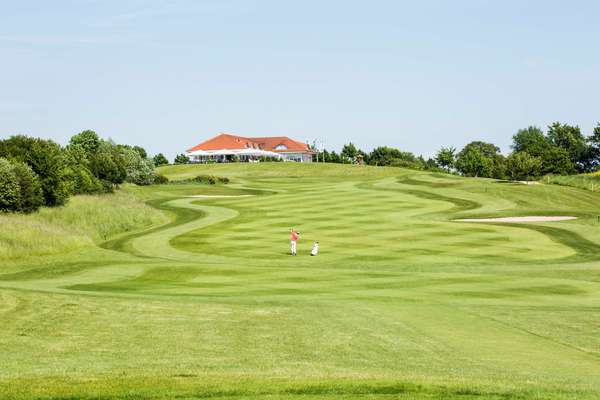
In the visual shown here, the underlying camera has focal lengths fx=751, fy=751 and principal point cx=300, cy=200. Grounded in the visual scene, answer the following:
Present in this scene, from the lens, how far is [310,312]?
22344mm

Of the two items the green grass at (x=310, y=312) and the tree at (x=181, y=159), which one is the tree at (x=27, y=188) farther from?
the tree at (x=181, y=159)

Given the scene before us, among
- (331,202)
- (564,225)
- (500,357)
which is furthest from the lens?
(331,202)

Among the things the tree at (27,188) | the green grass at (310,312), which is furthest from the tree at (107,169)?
the green grass at (310,312)

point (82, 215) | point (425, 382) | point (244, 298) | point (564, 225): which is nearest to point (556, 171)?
point (564, 225)

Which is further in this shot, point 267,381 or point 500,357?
point 500,357

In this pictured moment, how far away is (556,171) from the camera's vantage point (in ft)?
478

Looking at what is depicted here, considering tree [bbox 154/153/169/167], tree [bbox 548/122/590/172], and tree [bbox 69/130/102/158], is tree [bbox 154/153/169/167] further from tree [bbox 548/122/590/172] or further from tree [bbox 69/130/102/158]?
tree [bbox 548/122/590/172]

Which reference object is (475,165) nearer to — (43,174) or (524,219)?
(524,219)

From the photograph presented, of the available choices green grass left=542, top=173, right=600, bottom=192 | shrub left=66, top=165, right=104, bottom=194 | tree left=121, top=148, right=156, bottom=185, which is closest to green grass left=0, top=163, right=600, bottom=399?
shrub left=66, top=165, right=104, bottom=194

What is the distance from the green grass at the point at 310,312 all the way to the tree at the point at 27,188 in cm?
113

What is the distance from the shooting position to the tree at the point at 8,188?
51938 mm

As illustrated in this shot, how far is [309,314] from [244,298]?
→ 4.31 m

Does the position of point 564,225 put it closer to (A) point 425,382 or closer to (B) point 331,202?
(B) point 331,202

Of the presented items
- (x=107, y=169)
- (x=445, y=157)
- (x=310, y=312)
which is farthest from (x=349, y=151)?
(x=310, y=312)
